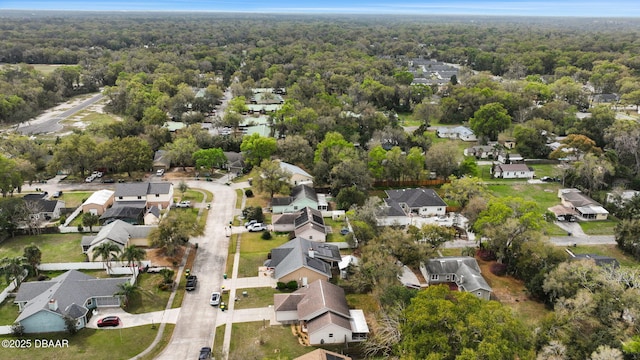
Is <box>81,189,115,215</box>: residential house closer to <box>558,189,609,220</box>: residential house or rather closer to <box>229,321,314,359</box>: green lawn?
<box>229,321,314,359</box>: green lawn

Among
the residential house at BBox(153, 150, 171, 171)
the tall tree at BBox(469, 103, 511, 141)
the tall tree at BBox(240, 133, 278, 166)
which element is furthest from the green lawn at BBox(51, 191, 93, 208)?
the tall tree at BBox(469, 103, 511, 141)

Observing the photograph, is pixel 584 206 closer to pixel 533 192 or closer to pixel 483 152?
pixel 533 192

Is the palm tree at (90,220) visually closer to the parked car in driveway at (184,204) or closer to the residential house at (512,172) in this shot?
the parked car in driveway at (184,204)

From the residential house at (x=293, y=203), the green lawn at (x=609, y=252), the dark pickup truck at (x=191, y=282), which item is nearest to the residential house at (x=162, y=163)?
the residential house at (x=293, y=203)

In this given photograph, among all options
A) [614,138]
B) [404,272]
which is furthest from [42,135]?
[614,138]

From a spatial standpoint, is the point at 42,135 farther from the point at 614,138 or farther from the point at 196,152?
the point at 614,138
